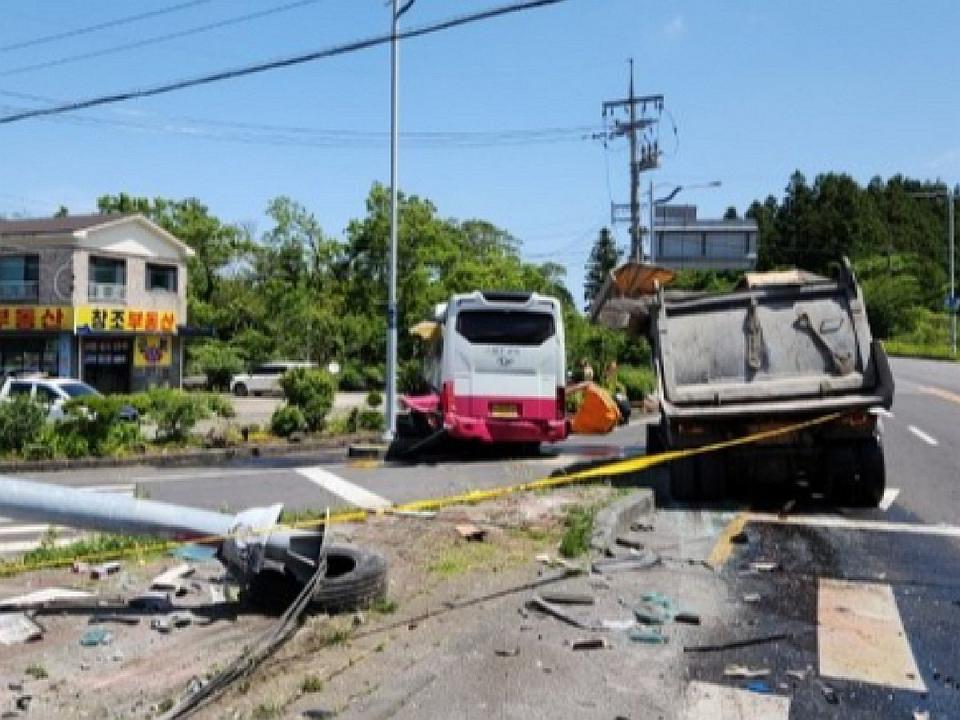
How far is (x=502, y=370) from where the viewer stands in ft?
55.0

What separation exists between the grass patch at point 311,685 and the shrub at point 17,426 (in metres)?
14.2

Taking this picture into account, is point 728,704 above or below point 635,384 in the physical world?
below

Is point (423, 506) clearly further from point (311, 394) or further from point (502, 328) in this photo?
point (311, 394)

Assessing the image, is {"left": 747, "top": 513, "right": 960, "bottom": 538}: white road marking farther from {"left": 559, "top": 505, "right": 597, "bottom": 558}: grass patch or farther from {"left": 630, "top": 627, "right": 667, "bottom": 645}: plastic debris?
{"left": 630, "top": 627, "right": 667, "bottom": 645}: plastic debris

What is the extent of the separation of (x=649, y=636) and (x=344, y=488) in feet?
26.8

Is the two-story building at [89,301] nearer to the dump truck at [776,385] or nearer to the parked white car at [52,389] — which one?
the parked white car at [52,389]

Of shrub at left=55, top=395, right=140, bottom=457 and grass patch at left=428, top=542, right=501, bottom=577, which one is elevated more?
shrub at left=55, top=395, right=140, bottom=457

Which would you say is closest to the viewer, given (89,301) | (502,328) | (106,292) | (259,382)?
(502,328)

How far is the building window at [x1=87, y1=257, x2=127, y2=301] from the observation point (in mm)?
43719

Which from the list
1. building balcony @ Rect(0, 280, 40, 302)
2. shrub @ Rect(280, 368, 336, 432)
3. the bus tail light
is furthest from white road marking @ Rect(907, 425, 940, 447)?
building balcony @ Rect(0, 280, 40, 302)

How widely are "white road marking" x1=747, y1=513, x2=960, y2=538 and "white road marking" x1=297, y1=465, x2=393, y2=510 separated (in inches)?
163

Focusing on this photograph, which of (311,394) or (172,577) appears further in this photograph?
(311,394)

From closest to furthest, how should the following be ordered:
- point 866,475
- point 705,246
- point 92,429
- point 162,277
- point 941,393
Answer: point 866,475 → point 92,429 → point 941,393 → point 162,277 → point 705,246

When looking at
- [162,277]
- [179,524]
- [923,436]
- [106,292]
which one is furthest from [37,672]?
[162,277]
